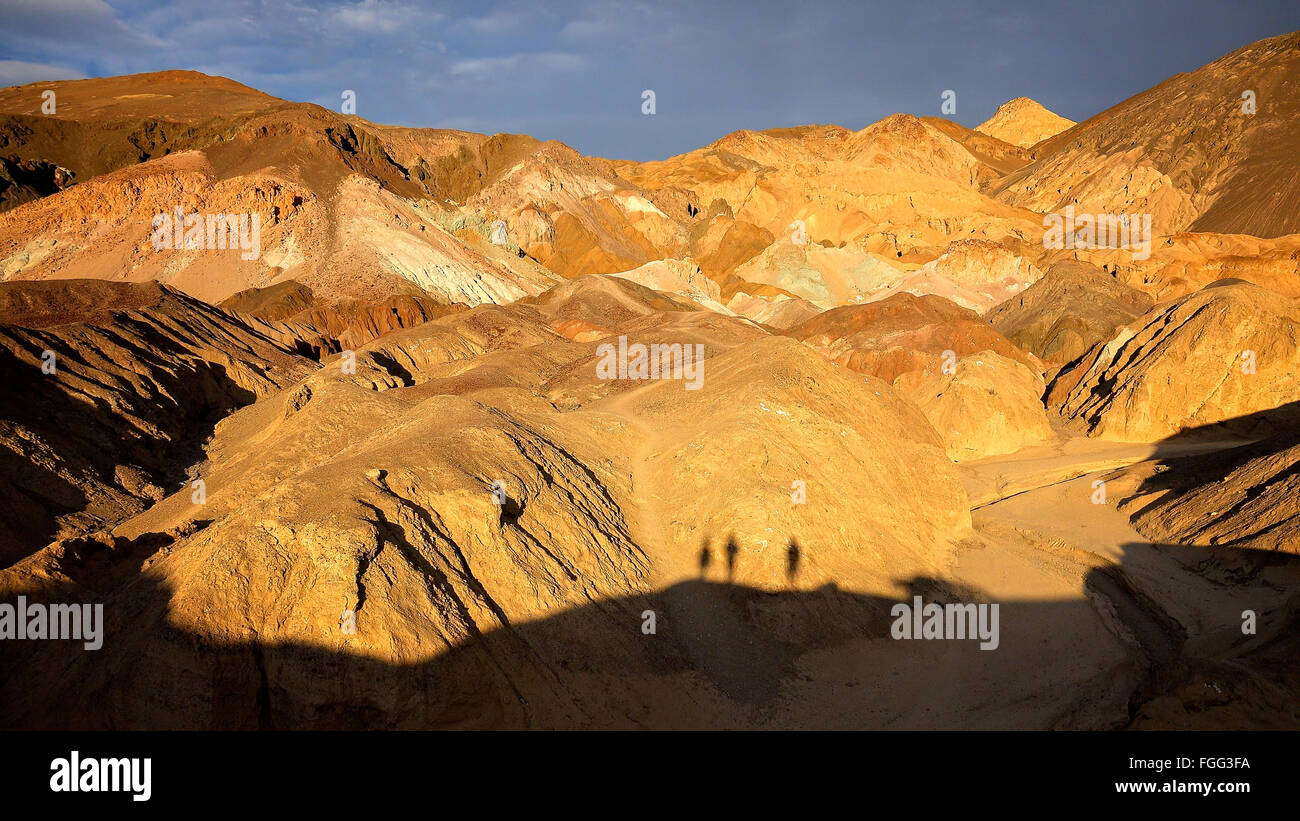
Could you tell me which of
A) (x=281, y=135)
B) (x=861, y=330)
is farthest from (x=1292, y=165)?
(x=281, y=135)

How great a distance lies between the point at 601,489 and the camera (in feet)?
70.2

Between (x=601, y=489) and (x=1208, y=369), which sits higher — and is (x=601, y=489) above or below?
below

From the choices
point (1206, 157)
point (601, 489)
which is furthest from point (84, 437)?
point (1206, 157)

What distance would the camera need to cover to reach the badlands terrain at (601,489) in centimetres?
1341

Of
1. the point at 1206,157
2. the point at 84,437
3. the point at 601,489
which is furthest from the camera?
the point at 1206,157

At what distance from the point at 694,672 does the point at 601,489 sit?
5.92 metres

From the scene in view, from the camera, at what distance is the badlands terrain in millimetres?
13406

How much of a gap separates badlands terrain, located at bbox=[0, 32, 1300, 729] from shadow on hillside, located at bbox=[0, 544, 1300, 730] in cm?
7

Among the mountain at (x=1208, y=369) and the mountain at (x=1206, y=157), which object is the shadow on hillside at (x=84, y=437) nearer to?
the mountain at (x=1208, y=369)

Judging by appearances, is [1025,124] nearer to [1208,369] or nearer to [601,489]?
[1208,369]

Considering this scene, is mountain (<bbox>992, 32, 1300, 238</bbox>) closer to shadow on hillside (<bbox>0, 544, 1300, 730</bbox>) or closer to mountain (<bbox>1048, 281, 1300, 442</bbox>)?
mountain (<bbox>1048, 281, 1300, 442</bbox>)

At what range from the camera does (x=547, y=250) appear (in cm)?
9675
